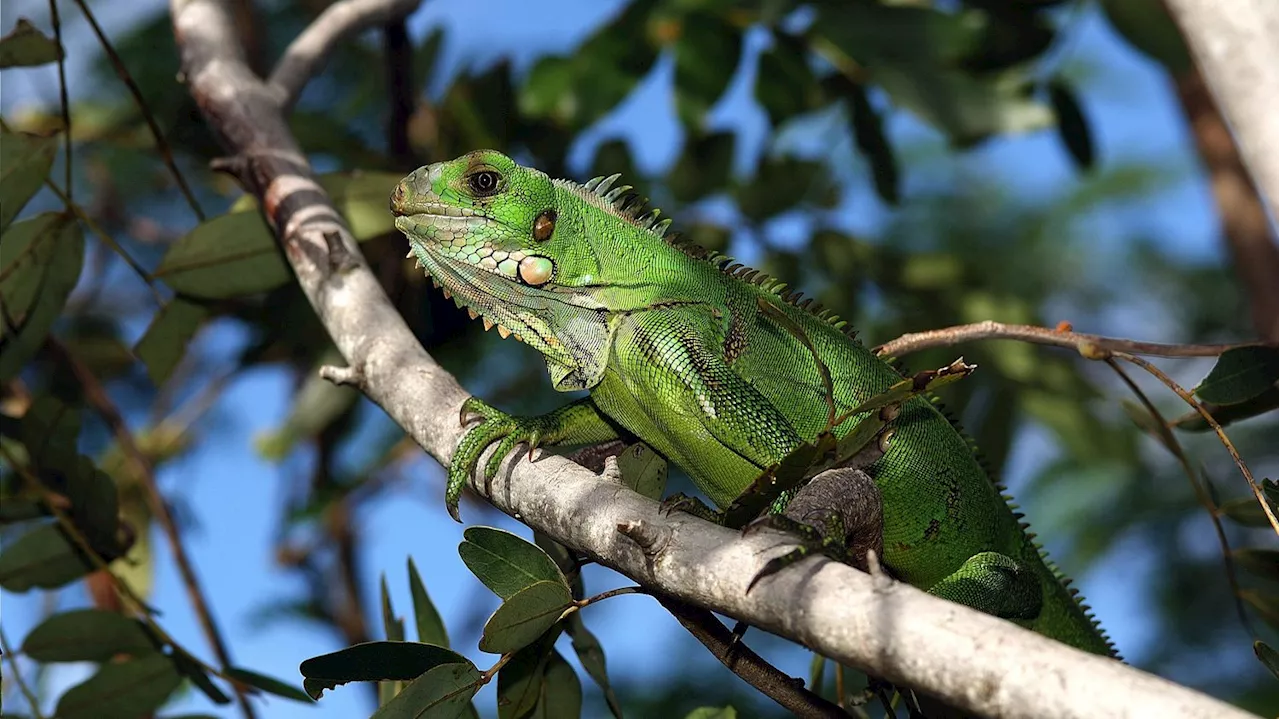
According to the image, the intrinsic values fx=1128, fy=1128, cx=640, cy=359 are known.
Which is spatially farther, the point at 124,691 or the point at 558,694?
the point at 124,691

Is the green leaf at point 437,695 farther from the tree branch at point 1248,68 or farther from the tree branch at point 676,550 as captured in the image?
the tree branch at point 1248,68

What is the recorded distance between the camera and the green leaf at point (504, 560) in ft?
7.38

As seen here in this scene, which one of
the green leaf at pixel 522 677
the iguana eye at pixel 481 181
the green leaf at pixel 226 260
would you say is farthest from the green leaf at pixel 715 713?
the green leaf at pixel 226 260

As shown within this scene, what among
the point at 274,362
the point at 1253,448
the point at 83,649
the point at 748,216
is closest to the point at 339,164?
the point at 274,362

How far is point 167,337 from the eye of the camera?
3.42 metres

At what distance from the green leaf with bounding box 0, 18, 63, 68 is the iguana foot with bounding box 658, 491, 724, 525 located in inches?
87.2

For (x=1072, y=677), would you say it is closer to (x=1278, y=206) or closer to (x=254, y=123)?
(x=1278, y=206)

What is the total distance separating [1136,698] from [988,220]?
793cm

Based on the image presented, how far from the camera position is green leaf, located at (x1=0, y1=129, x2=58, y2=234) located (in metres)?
2.99

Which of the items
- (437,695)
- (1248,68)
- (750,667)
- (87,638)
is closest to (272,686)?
(87,638)

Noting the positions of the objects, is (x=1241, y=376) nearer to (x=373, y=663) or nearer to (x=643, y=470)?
(x=643, y=470)

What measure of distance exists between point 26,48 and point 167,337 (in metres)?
0.89

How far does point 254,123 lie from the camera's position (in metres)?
3.38

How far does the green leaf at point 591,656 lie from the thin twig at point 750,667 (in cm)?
43
